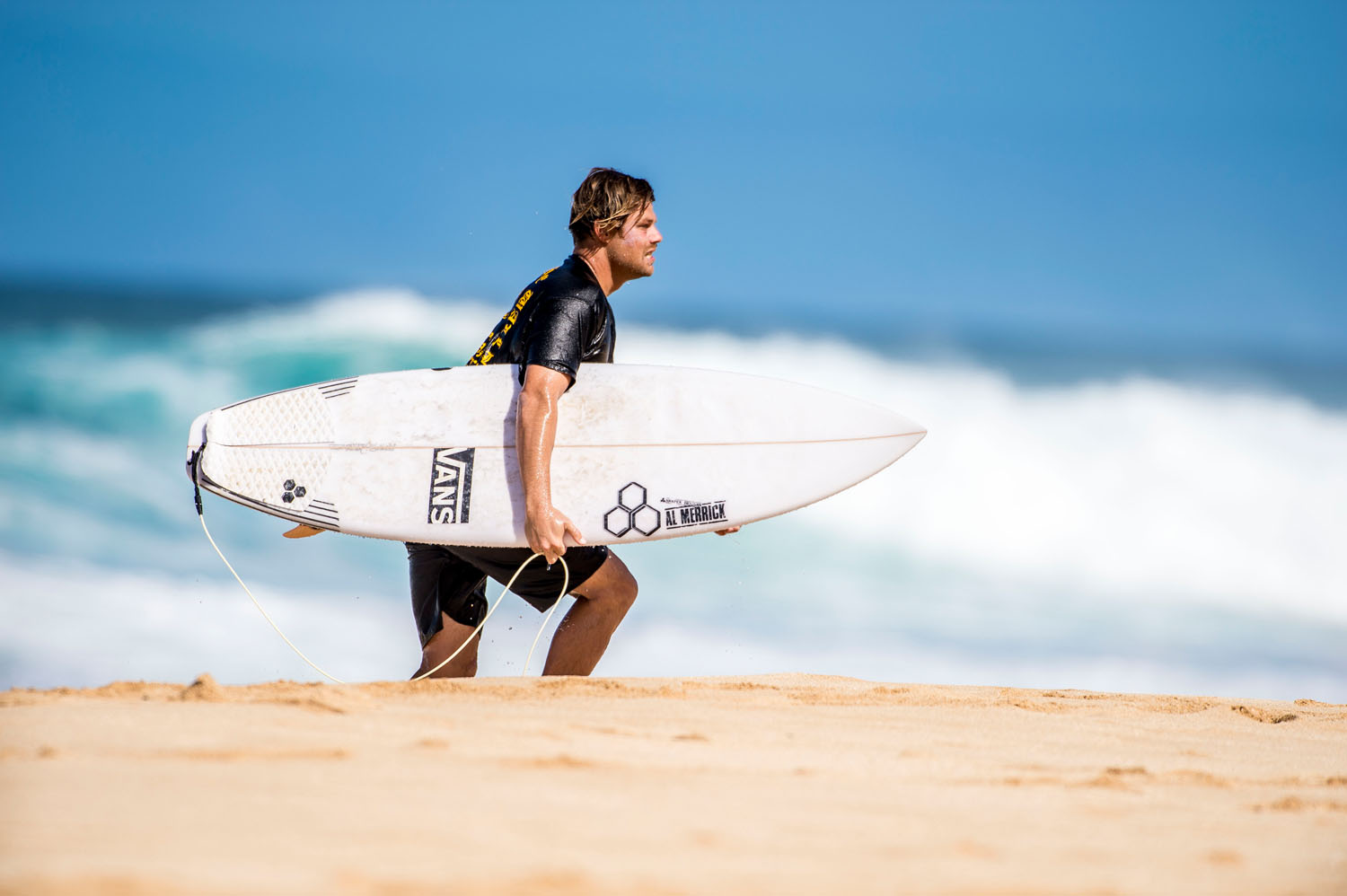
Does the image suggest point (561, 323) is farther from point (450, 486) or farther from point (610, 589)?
point (610, 589)

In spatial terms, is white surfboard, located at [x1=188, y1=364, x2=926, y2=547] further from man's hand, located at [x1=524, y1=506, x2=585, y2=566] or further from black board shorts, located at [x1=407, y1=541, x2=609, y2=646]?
man's hand, located at [x1=524, y1=506, x2=585, y2=566]

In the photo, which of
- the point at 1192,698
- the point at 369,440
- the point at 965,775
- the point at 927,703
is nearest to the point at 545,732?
the point at 965,775

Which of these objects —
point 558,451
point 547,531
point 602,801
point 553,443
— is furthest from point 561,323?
point 602,801

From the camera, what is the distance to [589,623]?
3346 millimetres

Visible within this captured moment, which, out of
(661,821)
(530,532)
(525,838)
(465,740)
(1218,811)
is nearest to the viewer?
(525,838)

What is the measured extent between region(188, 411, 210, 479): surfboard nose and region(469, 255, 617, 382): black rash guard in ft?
4.26

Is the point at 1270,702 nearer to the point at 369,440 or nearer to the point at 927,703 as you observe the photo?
the point at 927,703

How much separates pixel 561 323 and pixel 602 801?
2.00 meters

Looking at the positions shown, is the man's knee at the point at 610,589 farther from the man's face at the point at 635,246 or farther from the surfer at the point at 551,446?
the man's face at the point at 635,246

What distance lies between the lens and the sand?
1.18 metres

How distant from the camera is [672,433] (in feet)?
12.4

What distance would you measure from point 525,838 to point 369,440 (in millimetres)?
→ 2735

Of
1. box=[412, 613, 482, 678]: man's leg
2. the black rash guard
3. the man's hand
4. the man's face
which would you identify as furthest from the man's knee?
the man's face

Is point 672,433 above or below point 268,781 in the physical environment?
above
